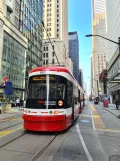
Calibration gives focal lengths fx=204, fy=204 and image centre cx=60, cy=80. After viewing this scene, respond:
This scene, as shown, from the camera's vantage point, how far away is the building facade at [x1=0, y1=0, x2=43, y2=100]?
40812 mm

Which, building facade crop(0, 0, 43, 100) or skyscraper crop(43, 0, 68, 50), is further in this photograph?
skyscraper crop(43, 0, 68, 50)

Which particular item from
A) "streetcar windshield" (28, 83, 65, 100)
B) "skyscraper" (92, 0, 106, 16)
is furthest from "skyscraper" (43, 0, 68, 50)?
"streetcar windshield" (28, 83, 65, 100)

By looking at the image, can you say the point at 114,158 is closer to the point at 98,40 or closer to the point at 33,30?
the point at 98,40

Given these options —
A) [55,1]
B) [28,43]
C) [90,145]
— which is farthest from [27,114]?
[55,1]

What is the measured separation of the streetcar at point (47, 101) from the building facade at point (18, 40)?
97.2ft

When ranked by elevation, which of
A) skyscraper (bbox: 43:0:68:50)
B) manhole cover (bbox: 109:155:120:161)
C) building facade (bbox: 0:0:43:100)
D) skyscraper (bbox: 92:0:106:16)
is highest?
skyscraper (bbox: 92:0:106:16)

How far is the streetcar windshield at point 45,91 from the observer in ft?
31.3

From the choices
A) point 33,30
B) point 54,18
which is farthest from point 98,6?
point 33,30

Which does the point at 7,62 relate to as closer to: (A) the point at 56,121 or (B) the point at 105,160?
(A) the point at 56,121

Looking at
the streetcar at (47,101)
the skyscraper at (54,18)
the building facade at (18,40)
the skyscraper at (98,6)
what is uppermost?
the skyscraper at (98,6)

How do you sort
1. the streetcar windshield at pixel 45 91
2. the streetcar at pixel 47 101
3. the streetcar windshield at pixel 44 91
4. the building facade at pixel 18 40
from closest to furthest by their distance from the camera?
the streetcar at pixel 47 101
the streetcar windshield at pixel 45 91
the streetcar windshield at pixel 44 91
the building facade at pixel 18 40

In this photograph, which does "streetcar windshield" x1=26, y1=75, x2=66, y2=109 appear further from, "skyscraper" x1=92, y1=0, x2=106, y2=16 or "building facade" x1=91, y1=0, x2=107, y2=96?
"skyscraper" x1=92, y1=0, x2=106, y2=16

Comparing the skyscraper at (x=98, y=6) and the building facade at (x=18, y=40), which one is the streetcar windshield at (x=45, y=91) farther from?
the skyscraper at (x=98, y=6)

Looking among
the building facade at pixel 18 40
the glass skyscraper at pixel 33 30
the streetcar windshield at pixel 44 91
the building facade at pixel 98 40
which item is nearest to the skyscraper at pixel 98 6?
the building facade at pixel 98 40
